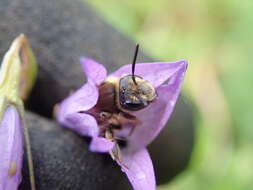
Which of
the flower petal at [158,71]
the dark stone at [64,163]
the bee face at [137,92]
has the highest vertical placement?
the flower petal at [158,71]

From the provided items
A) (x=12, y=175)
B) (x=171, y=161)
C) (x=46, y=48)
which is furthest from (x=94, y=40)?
(x=12, y=175)

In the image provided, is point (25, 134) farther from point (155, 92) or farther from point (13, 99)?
point (155, 92)

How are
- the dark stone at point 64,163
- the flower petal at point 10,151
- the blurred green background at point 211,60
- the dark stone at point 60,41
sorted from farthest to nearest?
the blurred green background at point 211,60 → the dark stone at point 60,41 → the dark stone at point 64,163 → the flower petal at point 10,151

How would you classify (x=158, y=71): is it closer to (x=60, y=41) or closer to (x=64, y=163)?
(x=64, y=163)

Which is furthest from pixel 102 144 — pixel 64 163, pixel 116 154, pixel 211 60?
pixel 211 60

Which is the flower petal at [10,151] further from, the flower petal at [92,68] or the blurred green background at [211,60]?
the blurred green background at [211,60]

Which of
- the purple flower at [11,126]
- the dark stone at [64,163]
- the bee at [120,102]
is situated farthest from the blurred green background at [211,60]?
the purple flower at [11,126]

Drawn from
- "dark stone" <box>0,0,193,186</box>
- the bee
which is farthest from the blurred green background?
the bee

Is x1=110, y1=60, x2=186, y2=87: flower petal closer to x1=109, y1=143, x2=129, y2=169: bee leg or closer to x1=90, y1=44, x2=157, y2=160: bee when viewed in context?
x1=90, y1=44, x2=157, y2=160: bee
